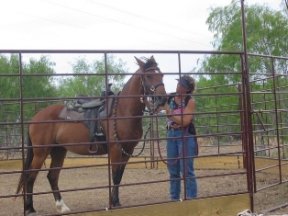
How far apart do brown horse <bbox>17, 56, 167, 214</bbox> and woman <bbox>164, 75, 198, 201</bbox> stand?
0.32 metres

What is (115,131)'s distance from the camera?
650 centimetres

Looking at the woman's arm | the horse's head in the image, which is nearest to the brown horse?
the horse's head

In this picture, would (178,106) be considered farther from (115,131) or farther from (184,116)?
(115,131)

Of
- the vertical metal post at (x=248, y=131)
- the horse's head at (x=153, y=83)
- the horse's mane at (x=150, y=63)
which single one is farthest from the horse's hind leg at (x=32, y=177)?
the vertical metal post at (x=248, y=131)

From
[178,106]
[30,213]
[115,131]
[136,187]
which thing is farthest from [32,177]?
[136,187]

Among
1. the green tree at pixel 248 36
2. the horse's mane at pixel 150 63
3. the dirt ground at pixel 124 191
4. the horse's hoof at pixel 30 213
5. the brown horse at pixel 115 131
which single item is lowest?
the dirt ground at pixel 124 191

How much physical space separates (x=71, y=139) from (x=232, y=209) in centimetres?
243

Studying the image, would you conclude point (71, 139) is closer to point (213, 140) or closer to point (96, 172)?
point (96, 172)

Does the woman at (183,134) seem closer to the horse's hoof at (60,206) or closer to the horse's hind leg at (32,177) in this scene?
the horse's hoof at (60,206)

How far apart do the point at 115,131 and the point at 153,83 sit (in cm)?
93

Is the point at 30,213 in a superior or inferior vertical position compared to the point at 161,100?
inferior

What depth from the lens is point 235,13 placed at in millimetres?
23688

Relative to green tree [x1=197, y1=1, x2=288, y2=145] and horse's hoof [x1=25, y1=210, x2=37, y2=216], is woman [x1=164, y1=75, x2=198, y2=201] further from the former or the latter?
green tree [x1=197, y1=1, x2=288, y2=145]

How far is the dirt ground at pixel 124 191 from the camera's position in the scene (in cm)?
725
